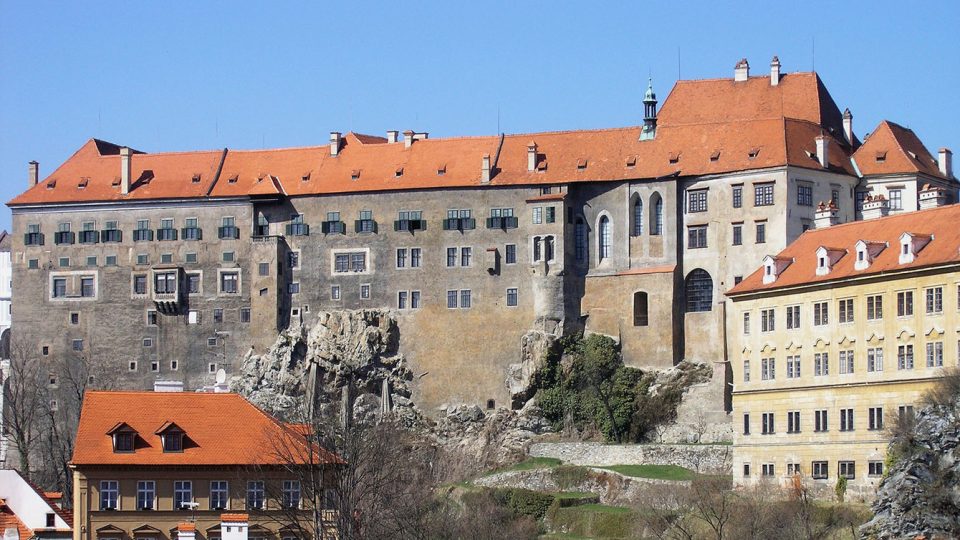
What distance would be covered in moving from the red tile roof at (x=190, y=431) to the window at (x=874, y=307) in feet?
69.2

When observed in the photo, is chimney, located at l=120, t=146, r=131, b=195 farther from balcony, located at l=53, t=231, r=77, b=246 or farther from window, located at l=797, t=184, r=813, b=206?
window, located at l=797, t=184, r=813, b=206

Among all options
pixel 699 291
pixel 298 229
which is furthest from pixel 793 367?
pixel 298 229

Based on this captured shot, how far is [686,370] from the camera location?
8969 cm

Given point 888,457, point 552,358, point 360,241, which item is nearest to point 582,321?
point 552,358

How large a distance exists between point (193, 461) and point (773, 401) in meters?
26.0

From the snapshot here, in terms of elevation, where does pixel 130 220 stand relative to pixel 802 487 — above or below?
above

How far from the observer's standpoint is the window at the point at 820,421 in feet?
234

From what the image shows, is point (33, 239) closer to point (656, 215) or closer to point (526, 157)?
point (526, 157)

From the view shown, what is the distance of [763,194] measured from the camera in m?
89.8

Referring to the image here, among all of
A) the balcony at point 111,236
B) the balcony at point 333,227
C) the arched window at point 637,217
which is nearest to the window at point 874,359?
the arched window at point 637,217

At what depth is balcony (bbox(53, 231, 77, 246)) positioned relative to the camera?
102 meters

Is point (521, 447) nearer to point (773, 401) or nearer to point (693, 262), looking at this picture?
point (693, 262)

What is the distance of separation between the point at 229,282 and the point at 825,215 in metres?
30.8

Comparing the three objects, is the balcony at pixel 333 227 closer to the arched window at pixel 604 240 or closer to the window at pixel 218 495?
the arched window at pixel 604 240
